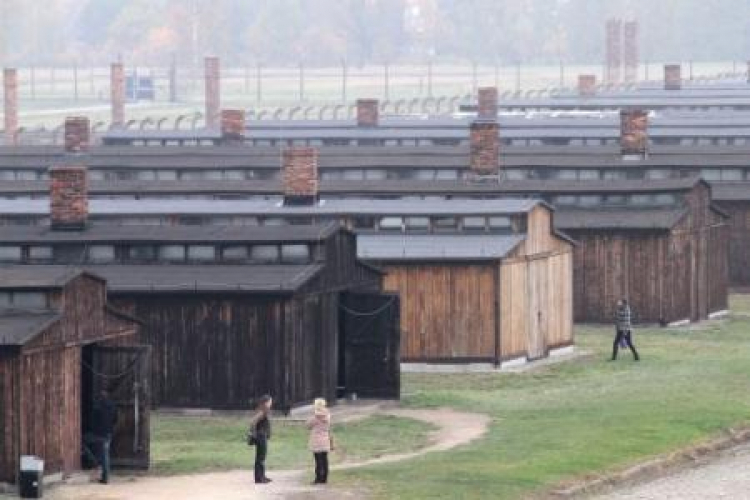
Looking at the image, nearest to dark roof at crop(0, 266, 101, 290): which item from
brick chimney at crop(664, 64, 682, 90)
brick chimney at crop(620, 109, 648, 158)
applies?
brick chimney at crop(620, 109, 648, 158)

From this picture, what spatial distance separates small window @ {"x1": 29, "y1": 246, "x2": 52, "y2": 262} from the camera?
5484 centimetres

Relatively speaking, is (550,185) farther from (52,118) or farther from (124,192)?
(52,118)

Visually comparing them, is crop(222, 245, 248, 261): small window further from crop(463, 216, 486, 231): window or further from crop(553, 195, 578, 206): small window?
crop(553, 195, 578, 206): small window

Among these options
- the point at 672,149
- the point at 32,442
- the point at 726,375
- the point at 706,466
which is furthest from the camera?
the point at 672,149

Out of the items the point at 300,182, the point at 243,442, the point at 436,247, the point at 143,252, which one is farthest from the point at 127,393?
the point at 300,182

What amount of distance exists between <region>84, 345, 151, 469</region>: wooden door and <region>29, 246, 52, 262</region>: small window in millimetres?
11752

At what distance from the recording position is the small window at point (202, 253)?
175 feet

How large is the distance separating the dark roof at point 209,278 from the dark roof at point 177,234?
57cm

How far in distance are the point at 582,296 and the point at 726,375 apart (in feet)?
43.1

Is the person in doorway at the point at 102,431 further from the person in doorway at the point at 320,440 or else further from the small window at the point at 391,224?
the small window at the point at 391,224

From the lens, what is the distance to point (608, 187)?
72.9 metres

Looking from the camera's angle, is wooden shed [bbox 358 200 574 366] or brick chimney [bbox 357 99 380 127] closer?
wooden shed [bbox 358 200 574 366]

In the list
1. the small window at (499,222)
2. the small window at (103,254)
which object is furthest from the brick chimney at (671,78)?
the small window at (103,254)

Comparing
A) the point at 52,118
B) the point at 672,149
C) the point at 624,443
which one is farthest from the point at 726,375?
the point at 52,118
